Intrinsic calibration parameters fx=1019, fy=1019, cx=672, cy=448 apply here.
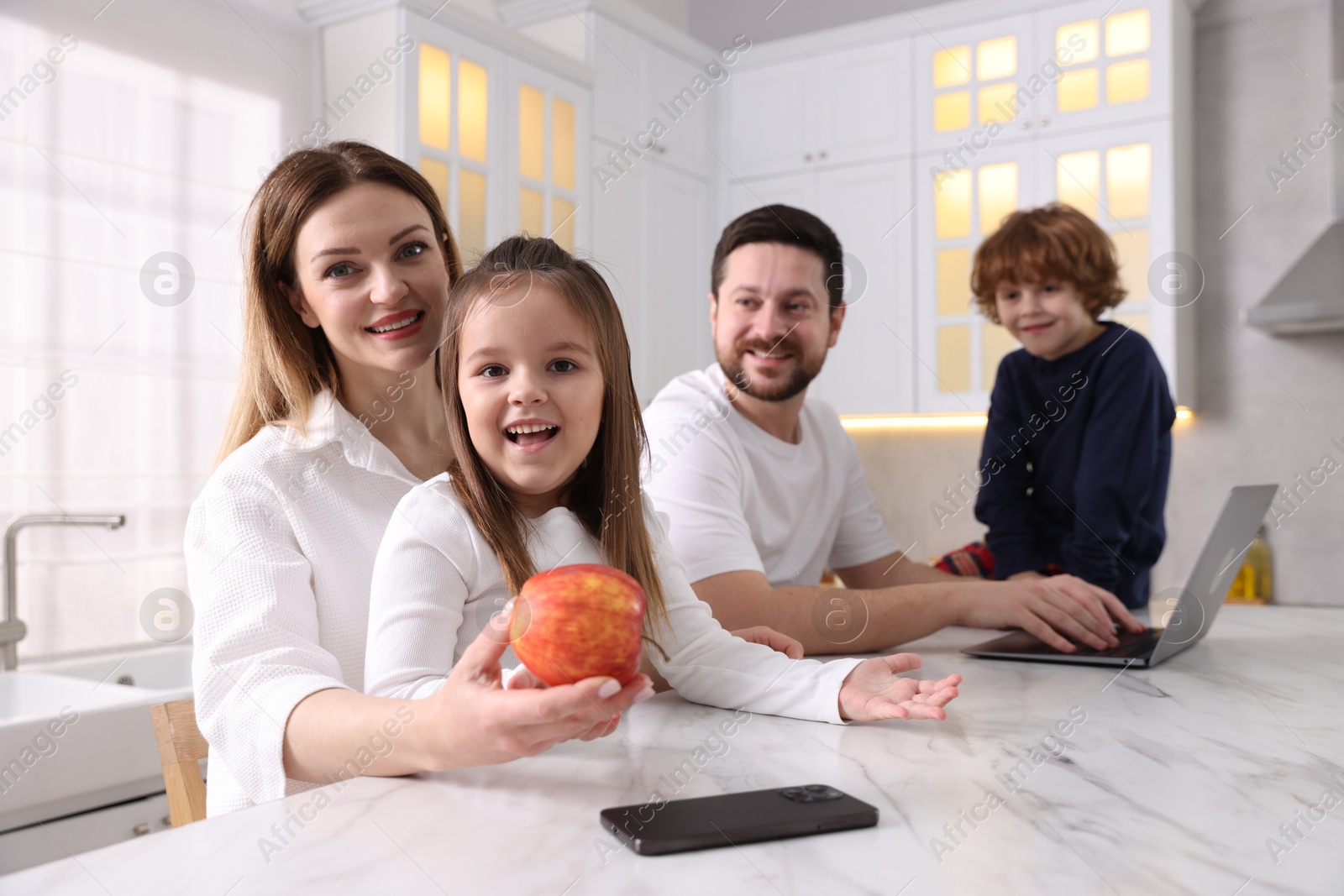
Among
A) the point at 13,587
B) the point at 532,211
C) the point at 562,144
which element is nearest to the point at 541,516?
the point at 13,587

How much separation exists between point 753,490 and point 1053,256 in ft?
2.31

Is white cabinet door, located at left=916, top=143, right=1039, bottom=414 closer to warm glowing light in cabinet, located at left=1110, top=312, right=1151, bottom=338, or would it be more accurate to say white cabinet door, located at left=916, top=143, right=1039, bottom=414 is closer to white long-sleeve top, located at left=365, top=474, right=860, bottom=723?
warm glowing light in cabinet, located at left=1110, top=312, right=1151, bottom=338

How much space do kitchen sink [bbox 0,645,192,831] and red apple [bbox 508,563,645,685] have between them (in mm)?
1162

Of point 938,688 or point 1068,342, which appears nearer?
point 938,688

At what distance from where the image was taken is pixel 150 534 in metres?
2.27

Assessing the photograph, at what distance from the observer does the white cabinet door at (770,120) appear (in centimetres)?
324

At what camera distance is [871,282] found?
10.4ft

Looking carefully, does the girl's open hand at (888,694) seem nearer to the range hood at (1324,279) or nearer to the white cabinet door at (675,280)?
the range hood at (1324,279)

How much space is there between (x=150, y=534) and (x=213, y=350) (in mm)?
449

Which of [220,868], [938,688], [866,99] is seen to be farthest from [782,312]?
[866,99]

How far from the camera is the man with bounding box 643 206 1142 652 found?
3.95 ft

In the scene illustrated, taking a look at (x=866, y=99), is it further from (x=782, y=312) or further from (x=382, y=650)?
(x=382, y=650)

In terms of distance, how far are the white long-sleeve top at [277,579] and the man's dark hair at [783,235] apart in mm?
707

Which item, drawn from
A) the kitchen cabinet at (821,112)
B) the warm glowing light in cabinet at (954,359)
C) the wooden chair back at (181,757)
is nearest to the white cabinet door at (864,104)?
the kitchen cabinet at (821,112)
